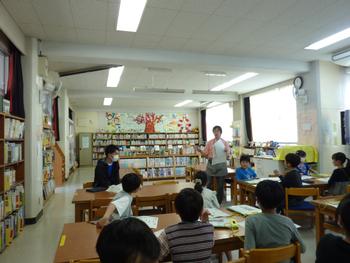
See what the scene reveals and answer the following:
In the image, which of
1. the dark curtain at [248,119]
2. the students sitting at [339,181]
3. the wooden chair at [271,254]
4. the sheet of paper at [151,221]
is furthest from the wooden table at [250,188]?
the dark curtain at [248,119]

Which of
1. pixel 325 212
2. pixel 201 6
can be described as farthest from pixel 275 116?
pixel 325 212

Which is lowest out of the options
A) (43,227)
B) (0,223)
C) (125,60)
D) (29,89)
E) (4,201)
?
(43,227)

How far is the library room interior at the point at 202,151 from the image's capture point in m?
1.64

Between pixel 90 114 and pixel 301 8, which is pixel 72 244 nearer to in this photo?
pixel 301 8

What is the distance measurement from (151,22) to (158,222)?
9.96 feet

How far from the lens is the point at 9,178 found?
3.61m

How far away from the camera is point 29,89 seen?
14.2 feet

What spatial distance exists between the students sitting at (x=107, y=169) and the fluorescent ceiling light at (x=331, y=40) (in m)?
4.26

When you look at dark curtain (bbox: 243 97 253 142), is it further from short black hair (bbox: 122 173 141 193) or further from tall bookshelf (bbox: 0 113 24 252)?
short black hair (bbox: 122 173 141 193)

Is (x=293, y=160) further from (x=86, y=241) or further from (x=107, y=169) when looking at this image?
(x=86, y=241)

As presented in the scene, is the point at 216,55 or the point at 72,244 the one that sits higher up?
the point at 216,55

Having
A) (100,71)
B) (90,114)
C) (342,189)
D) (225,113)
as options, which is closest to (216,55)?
(100,71)

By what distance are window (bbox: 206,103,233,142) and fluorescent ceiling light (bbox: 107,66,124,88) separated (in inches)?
204

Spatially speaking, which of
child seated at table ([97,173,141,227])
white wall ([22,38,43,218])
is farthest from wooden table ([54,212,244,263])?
white wall ([22,38,43,218])
